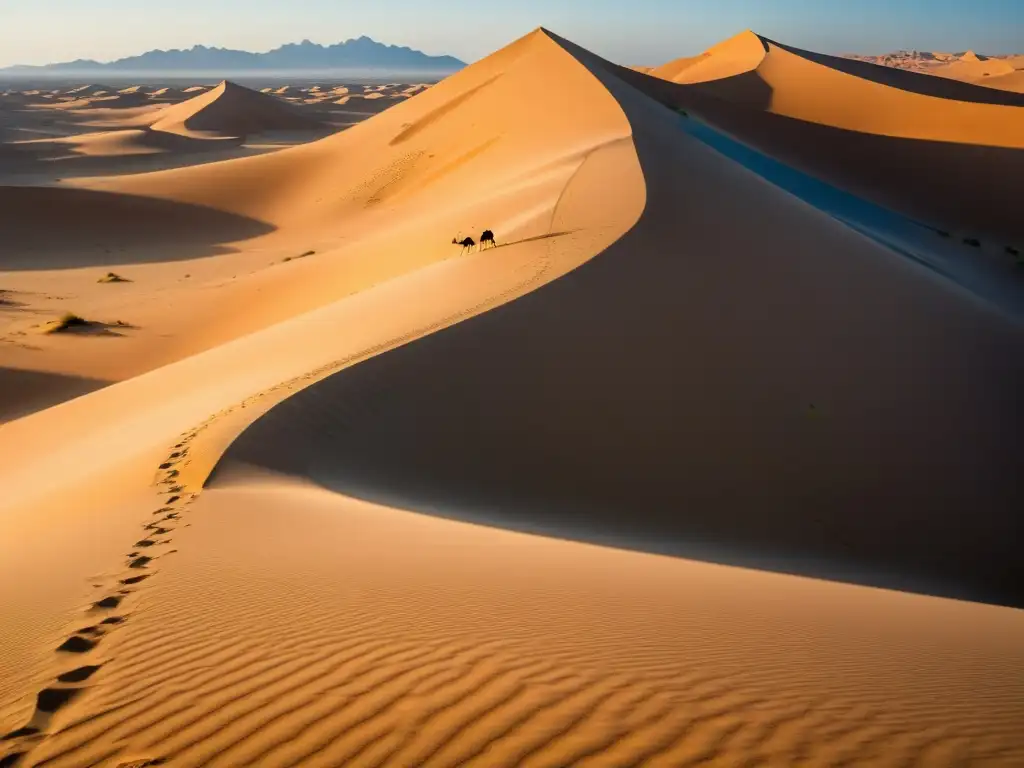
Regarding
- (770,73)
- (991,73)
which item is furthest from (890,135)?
(991,73)

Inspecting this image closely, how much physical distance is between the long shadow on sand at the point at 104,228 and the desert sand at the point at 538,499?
18.1ft

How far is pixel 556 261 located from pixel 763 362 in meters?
3.80

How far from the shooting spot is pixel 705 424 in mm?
9508

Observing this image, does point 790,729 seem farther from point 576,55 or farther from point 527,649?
point 576,55

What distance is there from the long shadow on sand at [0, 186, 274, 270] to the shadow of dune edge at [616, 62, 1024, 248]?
67.9 feet

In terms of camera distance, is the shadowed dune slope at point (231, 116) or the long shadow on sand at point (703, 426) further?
the shadowed dune slope at point (231, 116)

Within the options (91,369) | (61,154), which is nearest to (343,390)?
(91,369)

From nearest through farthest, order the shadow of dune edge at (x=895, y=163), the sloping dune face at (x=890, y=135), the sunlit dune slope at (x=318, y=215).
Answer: the sunlit dune slope at (x=318, y=215), the shadow of dune edge at (x=895, y=163), the sloping dune face at (x=890, y=135)

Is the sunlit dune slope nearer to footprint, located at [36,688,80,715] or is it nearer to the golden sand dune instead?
footprint, located at [36,688,80,715]

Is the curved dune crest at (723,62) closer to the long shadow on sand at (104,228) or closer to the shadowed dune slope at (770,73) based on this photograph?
the shadowed dune slope at (770,73)

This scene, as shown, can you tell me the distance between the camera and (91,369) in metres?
15.9

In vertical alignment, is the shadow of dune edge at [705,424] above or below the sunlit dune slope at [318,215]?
below

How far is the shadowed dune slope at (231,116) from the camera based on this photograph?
8156cm

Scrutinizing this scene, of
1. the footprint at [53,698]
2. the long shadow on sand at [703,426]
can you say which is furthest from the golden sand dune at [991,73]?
the footprint at [53,698]
